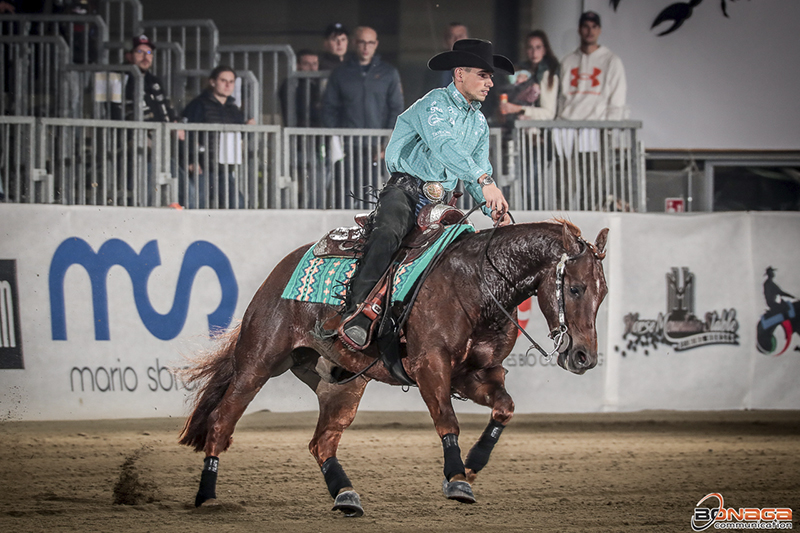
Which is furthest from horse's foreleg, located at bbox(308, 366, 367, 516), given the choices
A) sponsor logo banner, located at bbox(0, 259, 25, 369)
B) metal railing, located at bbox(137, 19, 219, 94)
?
metal railing, located at bbox(137, 19, 219, 94)

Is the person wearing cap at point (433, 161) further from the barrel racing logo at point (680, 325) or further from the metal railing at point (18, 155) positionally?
the metal railing at point (18, 155)

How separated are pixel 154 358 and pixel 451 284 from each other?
163 inches

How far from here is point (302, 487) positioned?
533cm

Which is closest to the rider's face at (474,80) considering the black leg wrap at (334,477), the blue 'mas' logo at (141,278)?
the black leg wrap at (334,477)

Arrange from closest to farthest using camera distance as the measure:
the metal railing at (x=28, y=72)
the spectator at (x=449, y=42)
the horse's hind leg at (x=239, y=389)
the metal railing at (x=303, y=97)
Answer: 1. the horse's hind leg at (x=239, y=389)
2. the metal railing at (x=28, y=72)
3. the spectator at (x=449, y=42)
4. the metal railing at (x=303, y=97)

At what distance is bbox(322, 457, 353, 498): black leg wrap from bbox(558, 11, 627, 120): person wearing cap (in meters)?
5.68

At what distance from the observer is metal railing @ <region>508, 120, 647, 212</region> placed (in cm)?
831

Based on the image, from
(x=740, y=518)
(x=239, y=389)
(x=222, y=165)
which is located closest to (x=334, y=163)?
(x=222, y=165)

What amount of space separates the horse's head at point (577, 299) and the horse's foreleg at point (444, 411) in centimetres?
60

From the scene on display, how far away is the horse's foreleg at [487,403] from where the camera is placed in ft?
13.8

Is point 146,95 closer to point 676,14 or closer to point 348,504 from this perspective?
point 348,504

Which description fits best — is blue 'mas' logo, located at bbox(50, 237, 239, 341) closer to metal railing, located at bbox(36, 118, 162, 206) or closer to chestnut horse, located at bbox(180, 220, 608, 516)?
metal railing, located at bbox(36, 118, 162, 206)

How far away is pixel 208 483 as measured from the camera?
15.6 ft

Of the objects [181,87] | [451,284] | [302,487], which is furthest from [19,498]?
[181,87]
